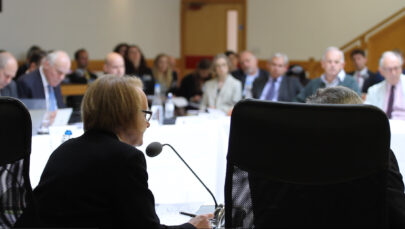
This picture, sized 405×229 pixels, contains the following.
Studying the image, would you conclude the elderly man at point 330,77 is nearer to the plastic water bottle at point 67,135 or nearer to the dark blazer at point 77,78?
the plastic water bottle at point 67,135

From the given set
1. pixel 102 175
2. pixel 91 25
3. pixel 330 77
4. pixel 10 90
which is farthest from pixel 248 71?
pixel 102 175

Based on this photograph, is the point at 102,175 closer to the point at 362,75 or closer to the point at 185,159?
the point at 185,159

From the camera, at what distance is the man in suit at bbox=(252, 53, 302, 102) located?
5270mm

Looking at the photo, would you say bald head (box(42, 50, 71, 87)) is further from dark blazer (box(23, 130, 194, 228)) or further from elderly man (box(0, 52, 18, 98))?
dark blazer (box(23, 130, 194, 228))

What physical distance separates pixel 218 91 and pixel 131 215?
13.3 feet

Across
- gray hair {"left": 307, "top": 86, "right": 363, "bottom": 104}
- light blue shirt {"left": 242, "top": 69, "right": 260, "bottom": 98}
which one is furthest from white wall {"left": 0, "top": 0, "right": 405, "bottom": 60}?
gray hair {"left": 307, "top": 86, "right": 363, "bottom": 104}

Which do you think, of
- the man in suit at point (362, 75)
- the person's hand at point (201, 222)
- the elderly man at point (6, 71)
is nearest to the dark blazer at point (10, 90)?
the elderly man at point (6, 71)

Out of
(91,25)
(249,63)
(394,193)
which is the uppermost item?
(91,25)

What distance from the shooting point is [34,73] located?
420cm

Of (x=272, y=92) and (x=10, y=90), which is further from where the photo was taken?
(x=272, y=92)

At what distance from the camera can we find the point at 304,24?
33.6ft

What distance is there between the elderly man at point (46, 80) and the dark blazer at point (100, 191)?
2.73 meters

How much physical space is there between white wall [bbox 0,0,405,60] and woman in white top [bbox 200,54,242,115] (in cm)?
350

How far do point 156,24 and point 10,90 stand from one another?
21.6 ft
